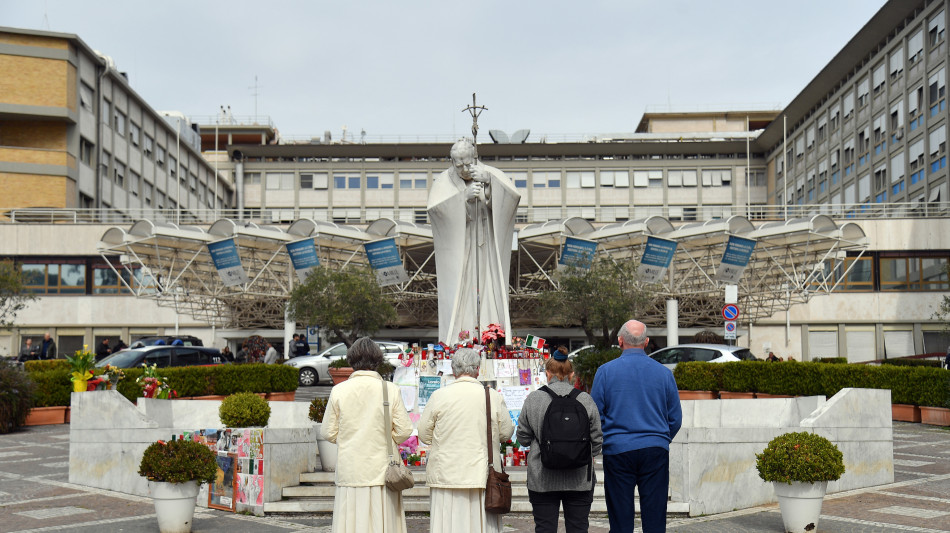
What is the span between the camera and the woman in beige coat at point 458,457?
20.7 ft

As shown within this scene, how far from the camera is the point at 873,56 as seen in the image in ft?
159

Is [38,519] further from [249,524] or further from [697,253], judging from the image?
[697,253]

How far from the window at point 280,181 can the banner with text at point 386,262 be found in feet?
117

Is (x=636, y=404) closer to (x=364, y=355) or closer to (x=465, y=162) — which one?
(x=364, y=355)

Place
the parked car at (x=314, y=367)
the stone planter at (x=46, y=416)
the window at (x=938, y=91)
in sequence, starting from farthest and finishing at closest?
the window at (x=938, y=91)
the parked car at (x=314, y=367)
the stone planter at (x=46, y=416)

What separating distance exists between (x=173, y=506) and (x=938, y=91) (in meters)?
41.2

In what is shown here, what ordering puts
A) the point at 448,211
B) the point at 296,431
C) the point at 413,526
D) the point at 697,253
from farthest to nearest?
the point at 697,253, the point at 448,211, the point at 296,431, the point at 413,526

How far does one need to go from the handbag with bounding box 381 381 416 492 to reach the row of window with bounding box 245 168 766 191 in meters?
59.9

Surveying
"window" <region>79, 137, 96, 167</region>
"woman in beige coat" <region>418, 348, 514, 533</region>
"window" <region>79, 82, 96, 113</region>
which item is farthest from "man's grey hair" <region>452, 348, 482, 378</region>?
"window" <region>79, 82, 96, 113</region>

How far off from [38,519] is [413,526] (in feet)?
12.9

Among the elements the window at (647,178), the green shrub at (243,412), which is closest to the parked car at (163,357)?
the green shrub at (243,412)

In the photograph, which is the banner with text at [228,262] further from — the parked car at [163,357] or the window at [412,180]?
the window at [412,180]

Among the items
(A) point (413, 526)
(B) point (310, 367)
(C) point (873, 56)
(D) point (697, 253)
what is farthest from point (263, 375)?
(C) point (873, 56)

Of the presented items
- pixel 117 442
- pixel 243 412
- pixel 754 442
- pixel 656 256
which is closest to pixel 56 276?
pixel 656 256
